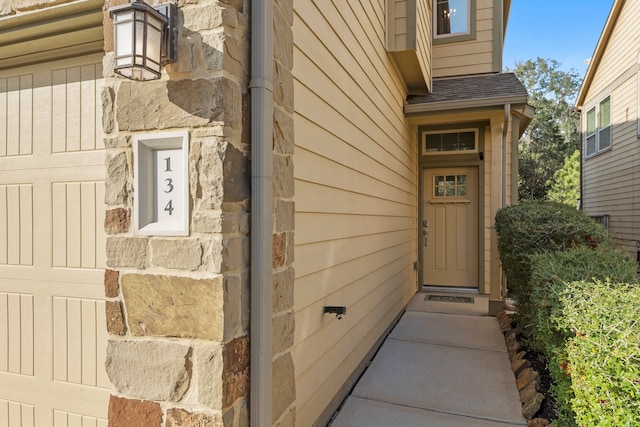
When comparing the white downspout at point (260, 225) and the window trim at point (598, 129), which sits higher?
the window trim at point (598, 129)

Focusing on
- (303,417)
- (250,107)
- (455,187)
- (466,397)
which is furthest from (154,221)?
(455,187)

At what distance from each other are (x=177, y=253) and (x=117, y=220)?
0.28 metres

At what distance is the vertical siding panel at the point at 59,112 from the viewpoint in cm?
184

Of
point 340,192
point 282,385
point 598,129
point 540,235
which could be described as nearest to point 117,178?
point 282,385

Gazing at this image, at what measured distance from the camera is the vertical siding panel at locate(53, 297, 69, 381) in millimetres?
1798

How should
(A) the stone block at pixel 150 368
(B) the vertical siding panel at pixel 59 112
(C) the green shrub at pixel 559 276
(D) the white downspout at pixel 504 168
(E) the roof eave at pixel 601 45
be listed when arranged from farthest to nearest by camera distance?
(E) the roof eave at pixel 601 45, (D) the white downspout at pixel 504 168, (C) the green shrub at pixel 559 276, (B) the vertical siding panel at pixel 59 112, (A) the stone block at pixel 150 368

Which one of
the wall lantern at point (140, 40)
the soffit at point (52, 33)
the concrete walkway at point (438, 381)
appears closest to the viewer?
the wall lantern at point (140, 40)

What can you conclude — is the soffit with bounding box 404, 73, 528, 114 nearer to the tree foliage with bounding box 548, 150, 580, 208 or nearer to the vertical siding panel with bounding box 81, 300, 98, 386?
the vertical siding panel with bounding box 81, 300, 98, 386

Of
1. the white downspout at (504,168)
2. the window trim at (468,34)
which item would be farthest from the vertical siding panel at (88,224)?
the window trim at (468,34)

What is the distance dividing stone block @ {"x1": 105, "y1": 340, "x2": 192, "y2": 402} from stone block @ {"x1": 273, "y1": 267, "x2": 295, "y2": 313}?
41 cm

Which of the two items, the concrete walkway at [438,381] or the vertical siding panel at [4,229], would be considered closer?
the vertical siding panel at [4,229]

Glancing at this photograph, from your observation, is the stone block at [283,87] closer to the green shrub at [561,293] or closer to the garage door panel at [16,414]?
the green shrub at [561,293]

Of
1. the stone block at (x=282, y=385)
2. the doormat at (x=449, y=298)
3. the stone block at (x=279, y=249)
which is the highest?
the stone block at (x=279, y=249)

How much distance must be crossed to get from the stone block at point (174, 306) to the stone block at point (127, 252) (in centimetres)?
5
